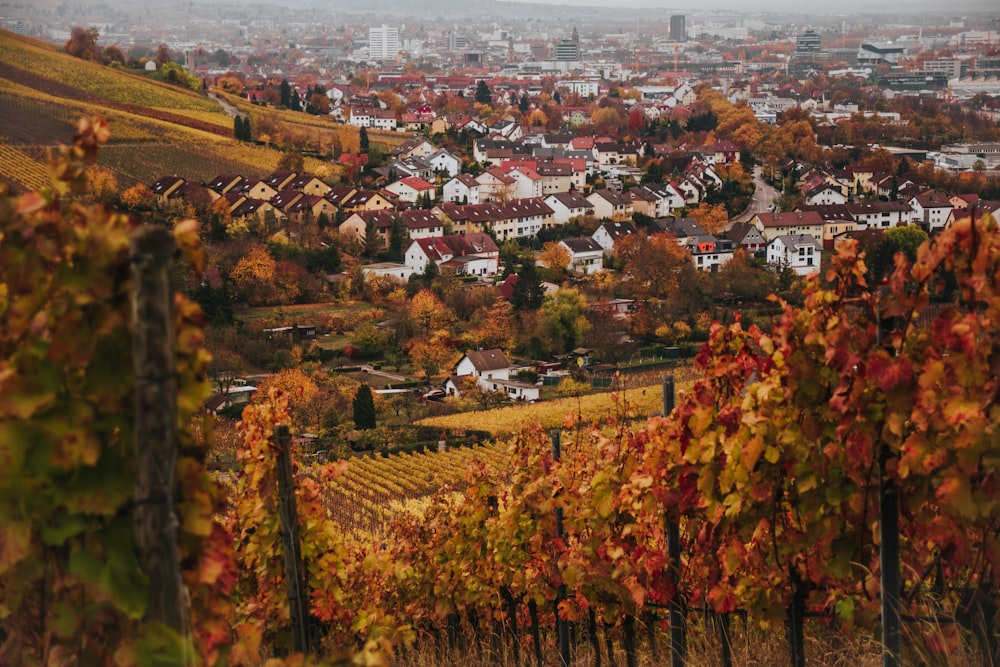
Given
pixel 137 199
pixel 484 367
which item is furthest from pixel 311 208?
pixel 484 367

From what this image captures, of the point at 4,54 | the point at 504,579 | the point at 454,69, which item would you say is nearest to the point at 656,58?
the point at 454,69

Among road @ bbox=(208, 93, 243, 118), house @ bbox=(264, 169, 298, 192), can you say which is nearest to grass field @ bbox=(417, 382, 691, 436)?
house @ bbox=(264, 169, 298, 192)

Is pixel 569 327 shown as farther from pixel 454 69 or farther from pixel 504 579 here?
pixel 454 69

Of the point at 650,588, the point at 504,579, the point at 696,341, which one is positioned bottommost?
the point at 696,341

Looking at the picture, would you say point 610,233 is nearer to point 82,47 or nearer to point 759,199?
point 759,199

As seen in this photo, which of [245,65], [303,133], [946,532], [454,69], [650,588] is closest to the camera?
[946,532]

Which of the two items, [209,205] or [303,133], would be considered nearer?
[209,205]

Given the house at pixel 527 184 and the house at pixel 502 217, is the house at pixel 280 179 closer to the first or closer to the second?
the house at pixel 502 217
